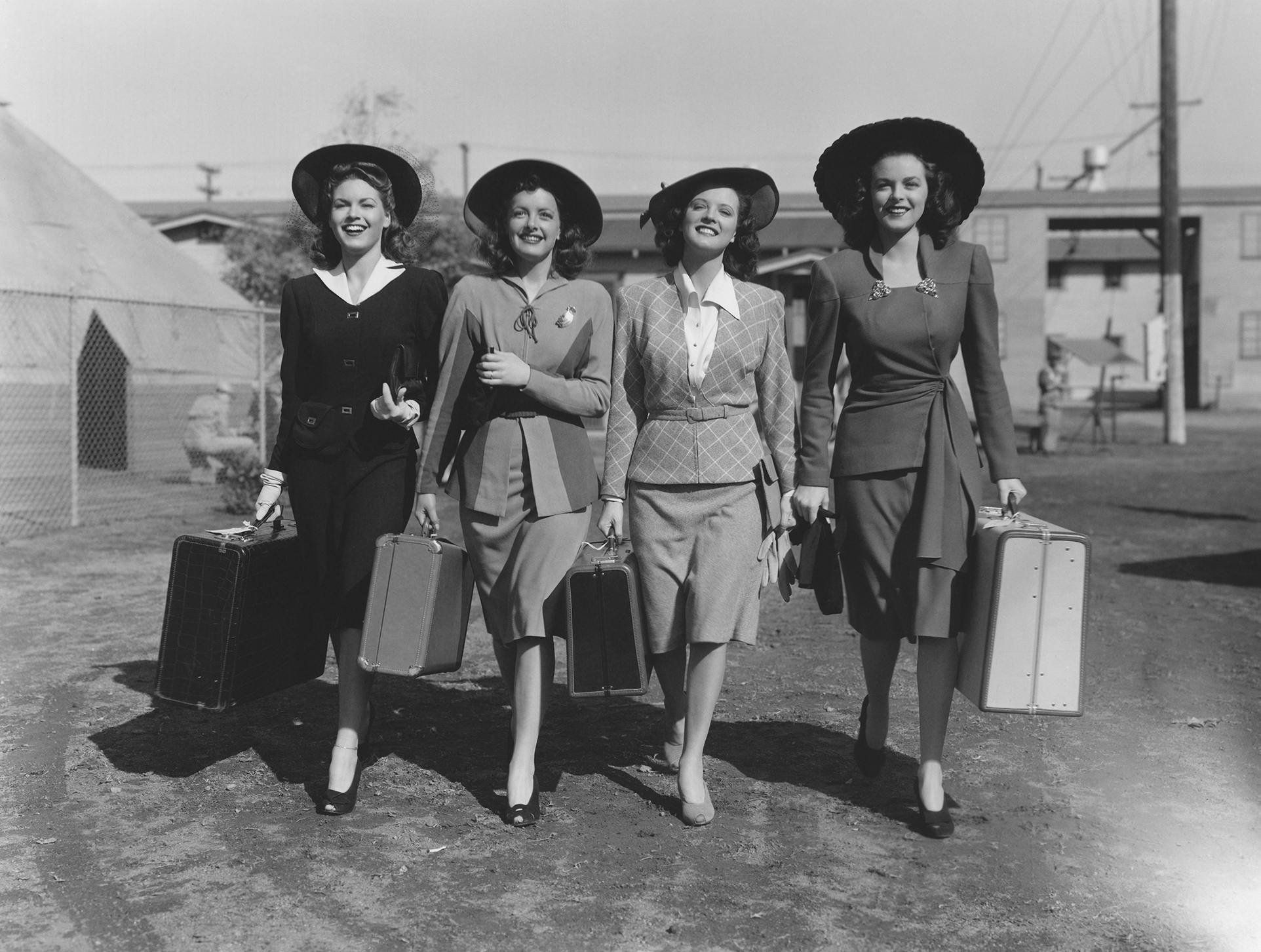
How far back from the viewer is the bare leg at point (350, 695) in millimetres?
4160

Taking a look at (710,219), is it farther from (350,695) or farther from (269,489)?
(350,695)

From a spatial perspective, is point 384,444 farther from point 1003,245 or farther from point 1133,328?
point 1133,328

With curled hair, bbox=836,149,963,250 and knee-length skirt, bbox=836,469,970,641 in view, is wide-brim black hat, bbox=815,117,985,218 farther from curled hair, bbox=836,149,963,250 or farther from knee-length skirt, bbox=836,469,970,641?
knee-length skirt, bbox=836,469,970,641

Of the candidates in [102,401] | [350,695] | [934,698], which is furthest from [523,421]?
[102,401]

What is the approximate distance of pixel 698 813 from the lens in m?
3.95

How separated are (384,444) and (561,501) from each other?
24.6 inches

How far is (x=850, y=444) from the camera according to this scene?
13.3ft

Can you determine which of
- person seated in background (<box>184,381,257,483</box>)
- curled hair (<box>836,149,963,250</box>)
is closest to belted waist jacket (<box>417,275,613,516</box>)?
curled hair (<box>836,149,963,250</box>)

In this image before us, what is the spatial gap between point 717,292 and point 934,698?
57.8 inches

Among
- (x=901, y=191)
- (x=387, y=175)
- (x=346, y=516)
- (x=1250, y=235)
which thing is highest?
(x=1250, y=235)

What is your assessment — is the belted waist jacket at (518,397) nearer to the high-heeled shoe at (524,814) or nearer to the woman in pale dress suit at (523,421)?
the woman in pale dress suit at (523,421)

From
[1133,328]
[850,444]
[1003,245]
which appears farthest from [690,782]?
[1133,328]

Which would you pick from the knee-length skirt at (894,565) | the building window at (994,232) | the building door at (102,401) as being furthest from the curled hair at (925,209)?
the building window at (994,232)

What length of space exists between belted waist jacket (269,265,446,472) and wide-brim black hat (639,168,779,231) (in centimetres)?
84
